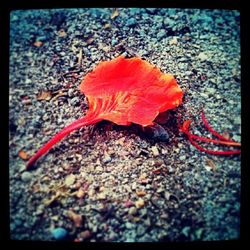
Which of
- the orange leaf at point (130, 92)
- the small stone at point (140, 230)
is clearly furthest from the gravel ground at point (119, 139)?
the orange leaf at point (130, 92)

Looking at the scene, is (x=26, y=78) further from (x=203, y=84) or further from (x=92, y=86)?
(x=203, y=84)

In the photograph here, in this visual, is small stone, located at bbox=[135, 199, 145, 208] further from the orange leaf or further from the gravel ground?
the orange leaf

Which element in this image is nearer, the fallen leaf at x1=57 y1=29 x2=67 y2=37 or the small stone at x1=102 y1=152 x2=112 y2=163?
the small stone at x1=102 y1=152 x2=112 y2=163

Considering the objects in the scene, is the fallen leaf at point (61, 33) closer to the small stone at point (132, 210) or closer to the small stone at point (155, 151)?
the small stone at point (155, 151)

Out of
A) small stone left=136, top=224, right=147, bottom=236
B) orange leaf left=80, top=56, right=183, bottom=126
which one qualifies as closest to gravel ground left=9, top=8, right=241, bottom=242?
small stone left=136, top=224, right=147, bottom=236

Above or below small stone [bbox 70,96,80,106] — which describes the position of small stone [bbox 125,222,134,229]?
below

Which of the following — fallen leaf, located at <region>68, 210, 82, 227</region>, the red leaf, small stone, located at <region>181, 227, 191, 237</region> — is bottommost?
small stone, located at <region>181, 227, 191, 237</region>

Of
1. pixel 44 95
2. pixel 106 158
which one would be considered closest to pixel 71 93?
pixel 44 95

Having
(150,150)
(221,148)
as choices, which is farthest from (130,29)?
(221,148)
